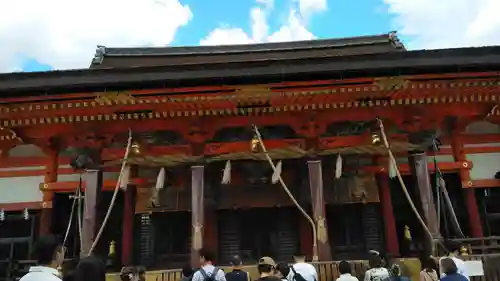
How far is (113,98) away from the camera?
9.45m

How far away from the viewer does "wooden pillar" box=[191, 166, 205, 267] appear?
30.5 feet

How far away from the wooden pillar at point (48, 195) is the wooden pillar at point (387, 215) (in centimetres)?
774

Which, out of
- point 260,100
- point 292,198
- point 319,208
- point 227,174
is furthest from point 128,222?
point 319,208

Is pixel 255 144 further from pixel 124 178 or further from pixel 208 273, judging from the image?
pixel 208 273

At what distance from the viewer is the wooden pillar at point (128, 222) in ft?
34.7

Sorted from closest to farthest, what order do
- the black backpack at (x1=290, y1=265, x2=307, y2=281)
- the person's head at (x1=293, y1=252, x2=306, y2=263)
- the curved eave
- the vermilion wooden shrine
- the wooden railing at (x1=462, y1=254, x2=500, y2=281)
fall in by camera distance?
the black backpack at (x1=290, y1=265, x2=307, y2=281) → the wooden railing at (x1=462, y1=254, x2=500, y2=281) → the person's head at (x1=293, y1=252, x2=306, y2=263) → the curved eave → the vermilion wooden shrine

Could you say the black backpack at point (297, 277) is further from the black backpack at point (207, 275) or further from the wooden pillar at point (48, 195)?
the wooden pillar at point (48, 195)

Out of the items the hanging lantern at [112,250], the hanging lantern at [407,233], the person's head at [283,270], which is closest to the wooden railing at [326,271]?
the hanging lantern at [112,250]

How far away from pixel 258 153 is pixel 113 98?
3256mm

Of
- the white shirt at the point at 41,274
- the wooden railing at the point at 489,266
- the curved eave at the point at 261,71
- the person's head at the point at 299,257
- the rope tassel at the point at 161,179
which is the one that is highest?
the curved eave at the point at 261,71

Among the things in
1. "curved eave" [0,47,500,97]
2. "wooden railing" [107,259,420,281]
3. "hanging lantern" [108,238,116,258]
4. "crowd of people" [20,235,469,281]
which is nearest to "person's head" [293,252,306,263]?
"wooden railing" [107,259,420,281]

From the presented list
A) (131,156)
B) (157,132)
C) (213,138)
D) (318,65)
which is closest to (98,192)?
(131,156)

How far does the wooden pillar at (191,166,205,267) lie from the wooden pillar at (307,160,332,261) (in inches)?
92.5

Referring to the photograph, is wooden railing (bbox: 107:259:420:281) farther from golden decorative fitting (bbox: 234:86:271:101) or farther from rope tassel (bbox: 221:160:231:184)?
golden decorative fitting (bbox: 234:86:271:101)
